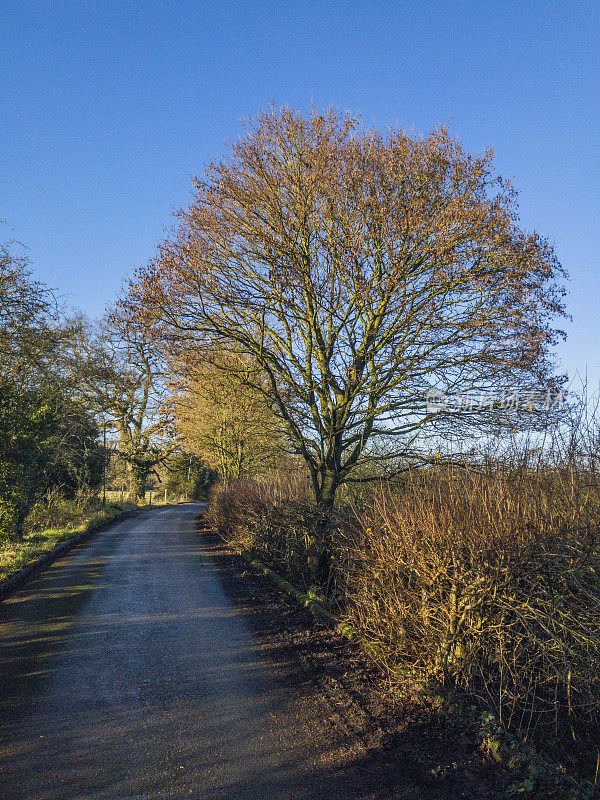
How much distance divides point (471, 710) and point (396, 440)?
21.6ft

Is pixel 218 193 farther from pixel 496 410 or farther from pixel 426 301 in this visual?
pixel 496 410

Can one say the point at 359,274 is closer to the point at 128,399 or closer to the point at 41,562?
the point at 41,562

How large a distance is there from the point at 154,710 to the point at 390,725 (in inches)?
85.2

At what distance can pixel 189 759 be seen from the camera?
13.2 feet

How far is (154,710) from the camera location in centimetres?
490

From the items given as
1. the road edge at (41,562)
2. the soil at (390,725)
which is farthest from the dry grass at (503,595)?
the road edge at (41,562)

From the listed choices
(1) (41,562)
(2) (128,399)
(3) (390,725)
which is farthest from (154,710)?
(2) (128,399)

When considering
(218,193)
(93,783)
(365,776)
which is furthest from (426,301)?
(93,783)

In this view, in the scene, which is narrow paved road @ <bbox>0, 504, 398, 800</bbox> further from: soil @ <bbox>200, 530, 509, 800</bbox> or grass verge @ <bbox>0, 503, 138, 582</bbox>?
grass verge @ <bbox>0, 503, 138, 582</bbox>

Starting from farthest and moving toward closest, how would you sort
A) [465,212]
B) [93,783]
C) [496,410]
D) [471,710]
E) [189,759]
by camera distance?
1. [496,410]
2. [465,212]
3. [471,710]
4. [189,759]
5. [93,783]

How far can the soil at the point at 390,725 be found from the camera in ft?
12.1

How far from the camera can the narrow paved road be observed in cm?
373

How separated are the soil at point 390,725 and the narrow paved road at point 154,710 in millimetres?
189

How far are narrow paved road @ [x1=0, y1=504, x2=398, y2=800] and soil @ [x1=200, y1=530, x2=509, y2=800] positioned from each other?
0.62 ft
